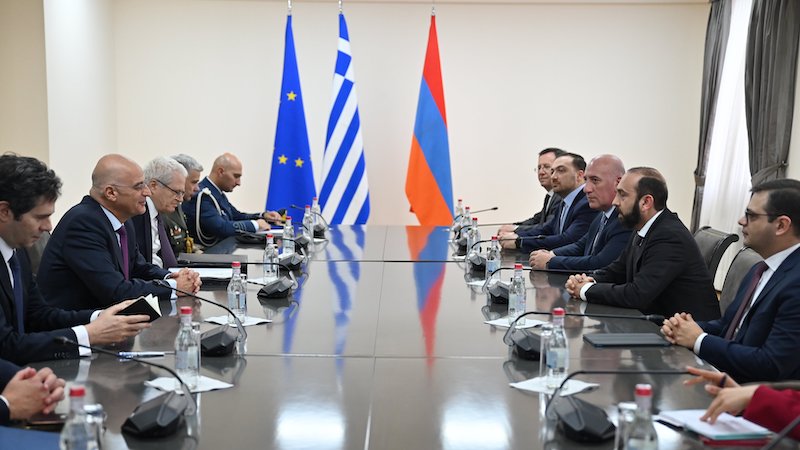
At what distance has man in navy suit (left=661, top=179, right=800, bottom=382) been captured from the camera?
265 centimetres

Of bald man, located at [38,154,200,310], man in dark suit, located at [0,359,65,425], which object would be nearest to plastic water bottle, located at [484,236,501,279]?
bald man, located at [38,154,200,310]

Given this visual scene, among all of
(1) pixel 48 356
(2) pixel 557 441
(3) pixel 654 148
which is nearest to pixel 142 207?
(1) pixel 48 356

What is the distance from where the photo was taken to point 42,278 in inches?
133

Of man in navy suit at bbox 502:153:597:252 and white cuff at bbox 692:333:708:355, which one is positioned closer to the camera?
white cuff at bbox 692:333:708:355

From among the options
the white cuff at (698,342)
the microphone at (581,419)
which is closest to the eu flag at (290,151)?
the white cuff at (698,342)

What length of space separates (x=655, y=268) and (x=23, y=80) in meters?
5.20

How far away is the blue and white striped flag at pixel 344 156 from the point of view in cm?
802

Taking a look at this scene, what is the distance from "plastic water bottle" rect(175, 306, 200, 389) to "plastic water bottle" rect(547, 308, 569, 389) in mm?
983

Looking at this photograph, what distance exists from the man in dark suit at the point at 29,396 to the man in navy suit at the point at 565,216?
374 centimetres

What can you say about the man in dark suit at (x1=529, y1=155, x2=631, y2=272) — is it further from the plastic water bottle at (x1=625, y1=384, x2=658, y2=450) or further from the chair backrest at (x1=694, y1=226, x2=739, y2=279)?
the plastic water bottle at (x1=625, y1=384, x2=658, y2=450)

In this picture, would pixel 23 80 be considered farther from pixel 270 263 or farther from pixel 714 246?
pixel 714 246

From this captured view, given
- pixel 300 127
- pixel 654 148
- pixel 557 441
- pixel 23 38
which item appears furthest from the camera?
pixel 654 148

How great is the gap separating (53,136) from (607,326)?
5165mm

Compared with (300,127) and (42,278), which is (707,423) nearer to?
(42,278)
